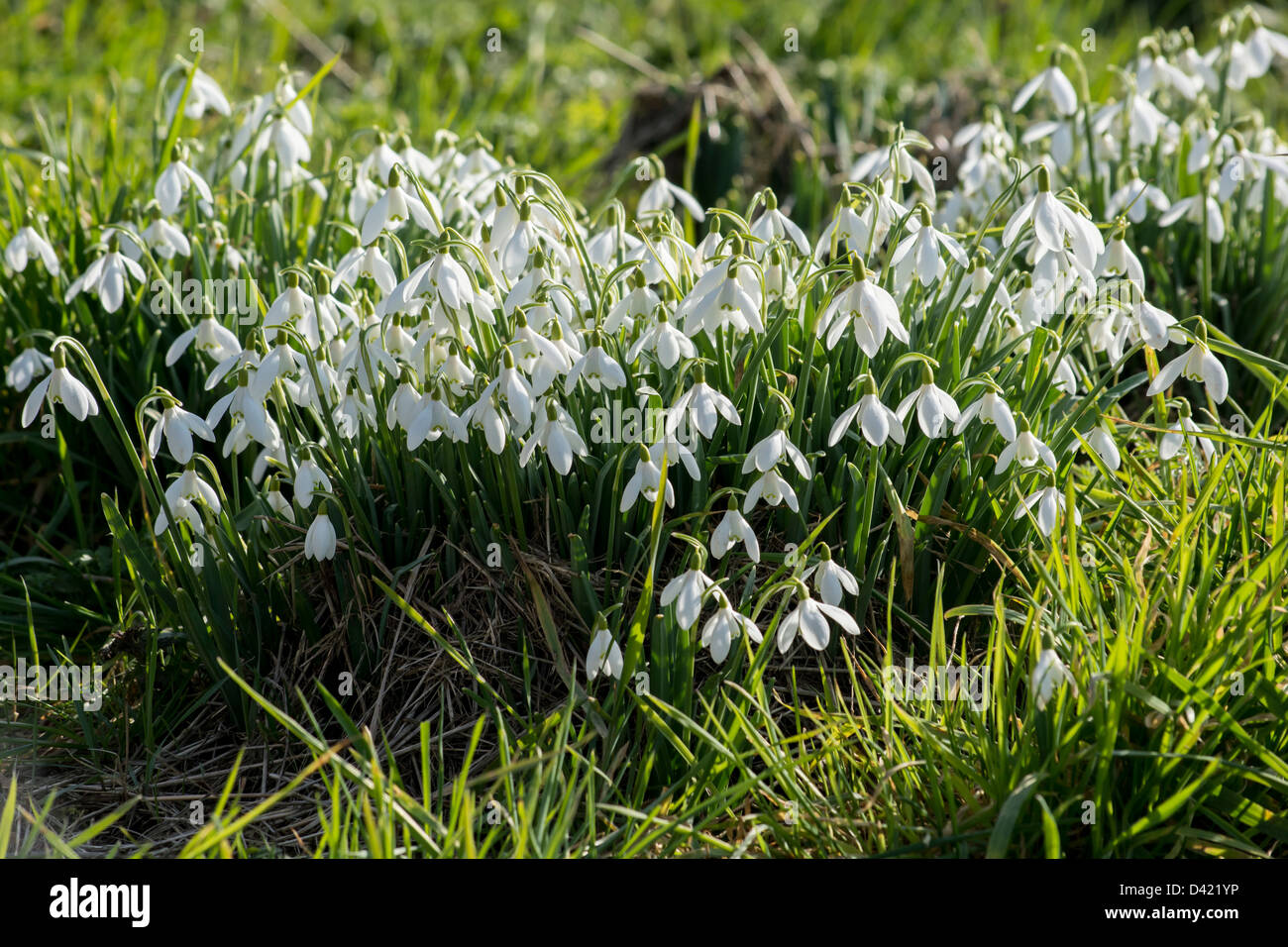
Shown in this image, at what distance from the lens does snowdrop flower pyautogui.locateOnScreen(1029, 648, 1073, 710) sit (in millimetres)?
1886

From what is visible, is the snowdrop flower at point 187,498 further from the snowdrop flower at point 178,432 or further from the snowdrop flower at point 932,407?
the snowdrop flower at point 932,407

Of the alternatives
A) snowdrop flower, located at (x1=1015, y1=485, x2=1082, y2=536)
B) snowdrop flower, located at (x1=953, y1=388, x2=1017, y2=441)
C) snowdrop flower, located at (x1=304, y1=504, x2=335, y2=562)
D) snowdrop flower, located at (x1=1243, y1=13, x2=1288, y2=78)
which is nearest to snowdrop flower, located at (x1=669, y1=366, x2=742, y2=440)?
snowdrop flower, located at (x1=953, y1=388, x2=1017, y2=441)

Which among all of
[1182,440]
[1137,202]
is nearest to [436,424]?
[1182,440]

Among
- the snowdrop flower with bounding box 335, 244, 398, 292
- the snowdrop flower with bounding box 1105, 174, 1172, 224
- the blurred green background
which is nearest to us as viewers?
the snowdrop flower with bounding box 335, 244, 398, 292

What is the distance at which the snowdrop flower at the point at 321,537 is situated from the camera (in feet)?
7.29

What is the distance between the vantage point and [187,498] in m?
2.26

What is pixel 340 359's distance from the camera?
2.39m

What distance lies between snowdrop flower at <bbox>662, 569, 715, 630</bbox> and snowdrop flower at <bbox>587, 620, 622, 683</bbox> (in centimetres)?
12

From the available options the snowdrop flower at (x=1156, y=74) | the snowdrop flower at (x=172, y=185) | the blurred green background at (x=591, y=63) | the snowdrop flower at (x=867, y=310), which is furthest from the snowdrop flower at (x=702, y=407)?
the blurred green background at (x=591, y=63)

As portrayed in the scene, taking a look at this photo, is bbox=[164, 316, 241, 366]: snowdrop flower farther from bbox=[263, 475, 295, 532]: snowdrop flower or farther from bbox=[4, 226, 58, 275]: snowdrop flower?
bbox=[4, 226, 58, 275]: snowdrop flower

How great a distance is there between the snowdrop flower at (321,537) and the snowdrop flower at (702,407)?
68 cm

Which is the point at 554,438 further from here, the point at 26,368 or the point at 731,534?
the point at 26,368
